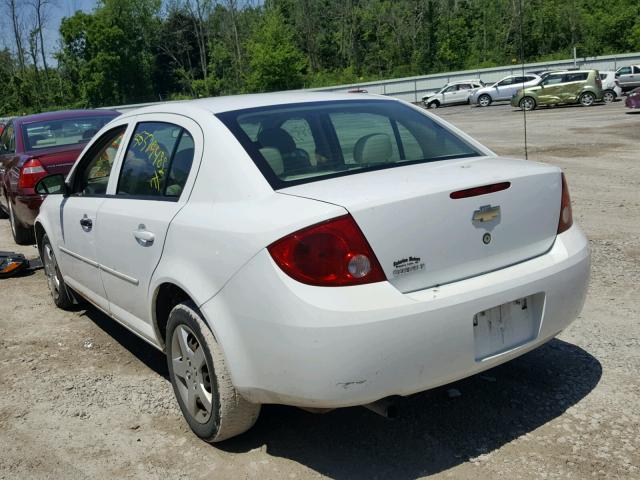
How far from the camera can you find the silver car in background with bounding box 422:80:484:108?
42156mm

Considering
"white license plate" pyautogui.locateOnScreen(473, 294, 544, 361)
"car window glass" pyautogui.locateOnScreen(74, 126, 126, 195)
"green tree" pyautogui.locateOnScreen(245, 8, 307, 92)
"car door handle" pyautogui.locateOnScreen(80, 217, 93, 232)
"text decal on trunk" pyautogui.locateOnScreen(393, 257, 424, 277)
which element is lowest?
"white license plate" pyautogui.locateOnScreen(473, 294, 544, 361)

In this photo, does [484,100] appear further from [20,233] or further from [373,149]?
[373,149]

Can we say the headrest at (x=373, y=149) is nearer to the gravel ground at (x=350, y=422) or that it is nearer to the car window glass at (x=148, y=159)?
the car window glass at (x=148, y=159)

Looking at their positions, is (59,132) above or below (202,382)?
above

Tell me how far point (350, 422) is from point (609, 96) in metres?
30.8

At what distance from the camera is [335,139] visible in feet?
12.0

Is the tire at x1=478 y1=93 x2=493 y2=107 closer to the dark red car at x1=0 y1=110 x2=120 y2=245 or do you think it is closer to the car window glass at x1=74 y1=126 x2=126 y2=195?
the dark red car at x1=0 y1=110 x2=120 y2=245

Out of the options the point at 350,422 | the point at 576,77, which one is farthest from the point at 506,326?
the point at 576,77

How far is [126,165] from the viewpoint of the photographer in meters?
4.08

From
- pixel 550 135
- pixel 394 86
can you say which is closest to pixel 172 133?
pixel 550 135

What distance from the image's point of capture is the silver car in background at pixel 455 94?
4216 cm

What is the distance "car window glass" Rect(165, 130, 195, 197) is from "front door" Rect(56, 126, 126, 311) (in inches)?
32.7

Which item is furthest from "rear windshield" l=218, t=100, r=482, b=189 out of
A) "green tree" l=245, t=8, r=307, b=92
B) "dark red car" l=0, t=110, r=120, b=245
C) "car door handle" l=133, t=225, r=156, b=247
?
"green tree" l=245, t=8, r=307, b=92

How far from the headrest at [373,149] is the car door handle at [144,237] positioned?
113 centimetres
